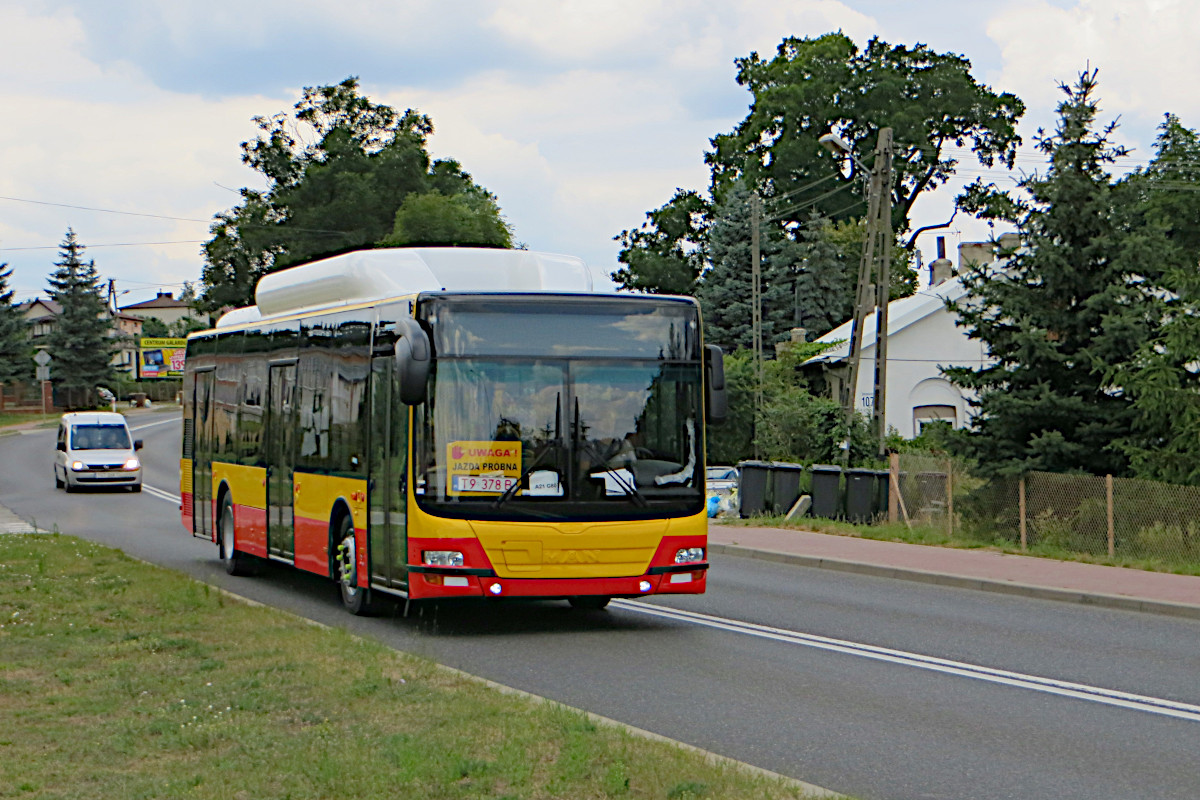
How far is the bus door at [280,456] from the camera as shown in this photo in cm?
1530

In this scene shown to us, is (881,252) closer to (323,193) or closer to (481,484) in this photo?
(481,484)

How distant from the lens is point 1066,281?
2142cm

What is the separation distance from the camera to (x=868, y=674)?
34.3 feet

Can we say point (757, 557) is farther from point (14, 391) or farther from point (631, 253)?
point (14, 391)

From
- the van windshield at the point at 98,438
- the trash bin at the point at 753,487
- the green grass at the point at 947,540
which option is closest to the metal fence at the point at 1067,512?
the green grass at the point at 947,540

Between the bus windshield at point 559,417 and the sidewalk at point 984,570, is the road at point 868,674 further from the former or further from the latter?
the bus windshield at point 559,417

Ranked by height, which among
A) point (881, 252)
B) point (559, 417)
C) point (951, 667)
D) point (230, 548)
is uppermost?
point (881, 252)

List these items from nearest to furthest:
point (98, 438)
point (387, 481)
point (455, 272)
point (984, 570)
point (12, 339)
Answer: point (387, 481) < point (455, 272) < point (984, 570) < point (98, 438) < point (12, 339)

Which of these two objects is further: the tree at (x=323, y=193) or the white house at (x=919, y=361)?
the tree at (x=323, y=193)

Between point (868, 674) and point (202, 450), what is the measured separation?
36.1 feet

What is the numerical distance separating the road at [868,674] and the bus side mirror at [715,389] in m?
1.79

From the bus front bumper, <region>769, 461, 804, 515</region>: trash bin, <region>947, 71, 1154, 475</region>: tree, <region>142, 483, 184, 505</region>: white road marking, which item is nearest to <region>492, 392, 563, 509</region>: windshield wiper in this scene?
the bus front bumper

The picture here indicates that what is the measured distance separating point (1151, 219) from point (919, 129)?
47271 millimetres

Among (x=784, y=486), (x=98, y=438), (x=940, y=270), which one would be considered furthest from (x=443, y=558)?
(x=940, y=270)
